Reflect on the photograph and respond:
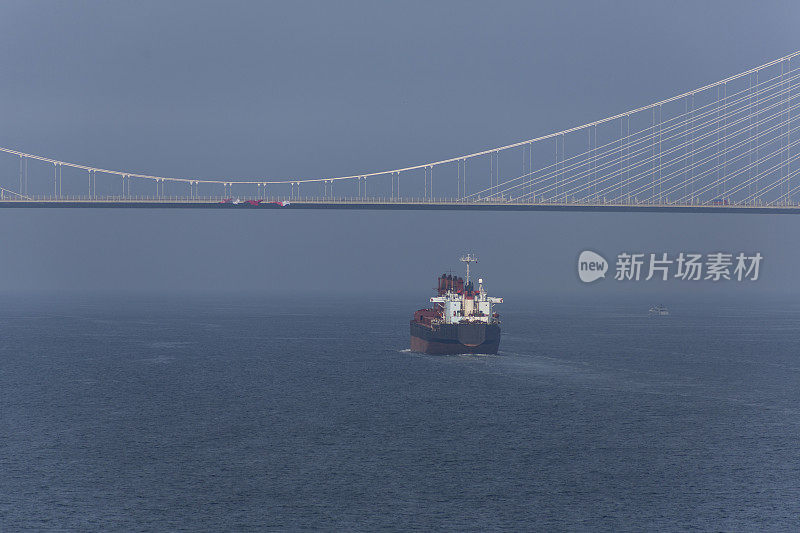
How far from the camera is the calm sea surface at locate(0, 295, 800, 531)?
3212cm

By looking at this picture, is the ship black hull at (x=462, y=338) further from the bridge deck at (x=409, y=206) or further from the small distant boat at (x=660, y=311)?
the small distant boat at (x=660, y=311)

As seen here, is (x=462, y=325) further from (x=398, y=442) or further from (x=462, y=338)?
(x=398, y=442)

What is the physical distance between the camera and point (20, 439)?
44.4 metres

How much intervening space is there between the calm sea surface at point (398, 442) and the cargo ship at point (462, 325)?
2.14 meters

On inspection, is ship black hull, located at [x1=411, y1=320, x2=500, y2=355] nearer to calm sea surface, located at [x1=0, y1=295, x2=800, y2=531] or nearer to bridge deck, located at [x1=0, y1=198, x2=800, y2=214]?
calm sea surface, located at [x1=0, y1=295, x2=800, y2=531]

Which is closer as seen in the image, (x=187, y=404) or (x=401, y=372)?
(x=187, y=404)

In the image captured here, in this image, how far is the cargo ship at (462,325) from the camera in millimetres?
83312

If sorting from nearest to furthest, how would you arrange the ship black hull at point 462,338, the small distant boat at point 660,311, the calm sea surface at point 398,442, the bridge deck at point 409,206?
1. the calm sea surface at point 398,442
2. the ship black hull at point 462,338
3. the bridge deck at point 409,206
4. the small distant boat at point 660,311

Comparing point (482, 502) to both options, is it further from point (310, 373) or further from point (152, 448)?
point (310, 373)

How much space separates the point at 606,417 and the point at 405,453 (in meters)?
15.3

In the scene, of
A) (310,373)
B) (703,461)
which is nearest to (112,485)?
(703,461)

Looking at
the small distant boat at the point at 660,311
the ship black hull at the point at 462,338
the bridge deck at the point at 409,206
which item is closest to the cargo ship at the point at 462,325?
the ship black hull at the point at 462,338

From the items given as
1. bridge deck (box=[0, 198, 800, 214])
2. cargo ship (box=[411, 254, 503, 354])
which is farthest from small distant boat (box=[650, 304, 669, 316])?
cargo ship (box=[411, 254, 503, 354])

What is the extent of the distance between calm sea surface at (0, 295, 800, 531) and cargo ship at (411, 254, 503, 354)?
2.14 meters
